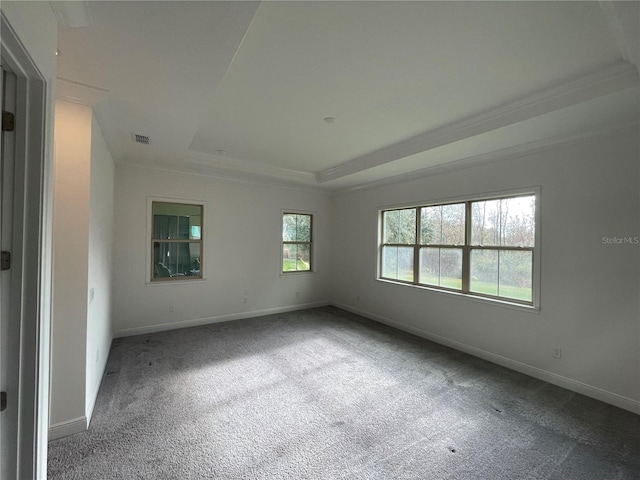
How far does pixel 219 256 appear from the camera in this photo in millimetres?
4812

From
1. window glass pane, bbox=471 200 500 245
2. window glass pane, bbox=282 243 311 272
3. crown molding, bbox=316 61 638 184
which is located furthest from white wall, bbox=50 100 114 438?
window glass pane, bbox=471 200 500 245

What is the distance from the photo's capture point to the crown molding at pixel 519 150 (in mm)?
2566

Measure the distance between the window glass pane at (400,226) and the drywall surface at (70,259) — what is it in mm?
4223

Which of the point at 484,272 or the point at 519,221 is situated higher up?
the point at 519,221

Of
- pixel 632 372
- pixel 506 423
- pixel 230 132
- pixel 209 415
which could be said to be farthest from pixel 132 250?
pixel 632 372

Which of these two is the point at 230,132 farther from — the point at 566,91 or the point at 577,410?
the point at 577,410

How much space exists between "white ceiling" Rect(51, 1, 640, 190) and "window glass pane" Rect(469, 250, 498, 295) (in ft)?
4.19

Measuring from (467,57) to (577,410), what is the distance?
123 inches

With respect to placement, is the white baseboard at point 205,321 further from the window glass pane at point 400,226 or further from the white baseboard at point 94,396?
the window glass pane at point 400,226

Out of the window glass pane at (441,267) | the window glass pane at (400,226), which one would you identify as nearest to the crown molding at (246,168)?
the window glass pane at (400,226)

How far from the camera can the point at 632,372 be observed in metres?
2.47

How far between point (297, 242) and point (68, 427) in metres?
4.25

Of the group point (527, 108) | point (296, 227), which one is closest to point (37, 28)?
point (527, 108)

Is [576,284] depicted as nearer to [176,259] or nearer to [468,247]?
[468,247]
